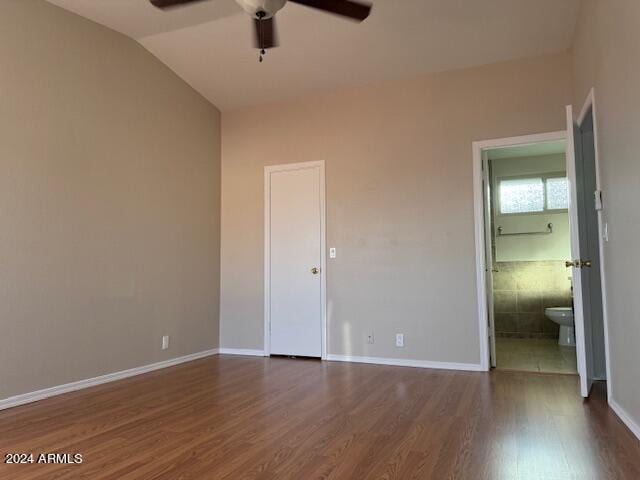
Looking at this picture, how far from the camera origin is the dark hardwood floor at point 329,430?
1.91 m

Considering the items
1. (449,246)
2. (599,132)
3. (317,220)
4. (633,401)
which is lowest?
(633,401)

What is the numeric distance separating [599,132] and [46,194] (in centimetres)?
371

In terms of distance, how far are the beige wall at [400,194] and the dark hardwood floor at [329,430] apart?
0.68 m

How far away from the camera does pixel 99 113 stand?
3.68m

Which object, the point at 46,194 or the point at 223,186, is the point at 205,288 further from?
the point at 46,194

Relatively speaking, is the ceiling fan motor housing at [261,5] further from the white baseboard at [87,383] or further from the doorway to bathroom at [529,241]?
the doorway to bathroom at [529,241]

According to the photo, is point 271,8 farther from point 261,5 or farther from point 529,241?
point 529,241

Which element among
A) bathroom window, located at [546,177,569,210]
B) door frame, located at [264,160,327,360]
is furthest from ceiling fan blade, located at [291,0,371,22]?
bathroom window, located at [546,177,569,210]

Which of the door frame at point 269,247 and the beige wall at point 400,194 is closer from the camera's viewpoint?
the beige wall at point 400,194

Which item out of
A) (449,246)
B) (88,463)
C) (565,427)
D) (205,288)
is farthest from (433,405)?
(205,288)

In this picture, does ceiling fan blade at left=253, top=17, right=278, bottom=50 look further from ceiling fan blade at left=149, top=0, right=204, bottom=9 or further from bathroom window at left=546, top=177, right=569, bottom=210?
bathroom window at left=546, top=177, right=569, bottom=210

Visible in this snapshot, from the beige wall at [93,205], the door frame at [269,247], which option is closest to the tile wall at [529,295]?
the door frame at [269,247]

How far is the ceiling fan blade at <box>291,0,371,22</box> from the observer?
8.27 feet

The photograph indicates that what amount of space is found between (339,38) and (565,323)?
4085mm
